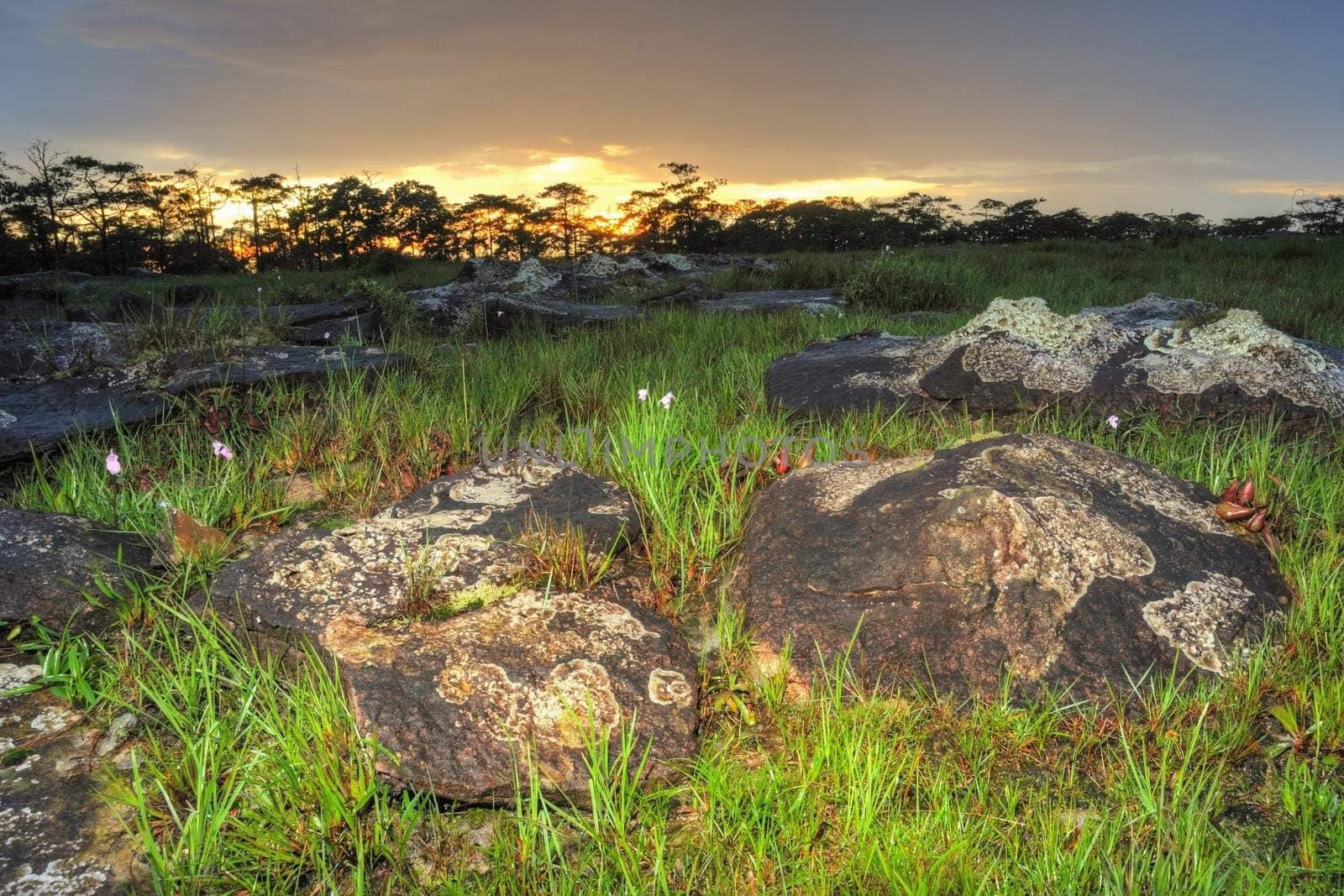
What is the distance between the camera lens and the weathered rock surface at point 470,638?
210 cm

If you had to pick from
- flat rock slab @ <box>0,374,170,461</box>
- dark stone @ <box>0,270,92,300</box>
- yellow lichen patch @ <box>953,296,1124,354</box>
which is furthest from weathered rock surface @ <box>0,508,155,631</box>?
dark stone @ <box>0,270,92,300</box>

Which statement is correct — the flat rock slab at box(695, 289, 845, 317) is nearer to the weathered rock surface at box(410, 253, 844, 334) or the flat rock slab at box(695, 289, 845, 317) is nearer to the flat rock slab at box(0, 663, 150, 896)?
the weathered rock surface at box(410, 253, 844, 334)

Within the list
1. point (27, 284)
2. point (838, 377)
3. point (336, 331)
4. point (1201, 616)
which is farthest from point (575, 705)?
point (27, 284)

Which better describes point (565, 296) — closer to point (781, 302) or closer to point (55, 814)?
point (781, 302)

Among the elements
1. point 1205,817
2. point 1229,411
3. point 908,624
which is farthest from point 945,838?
point 1229,411

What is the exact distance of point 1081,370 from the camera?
452 cm

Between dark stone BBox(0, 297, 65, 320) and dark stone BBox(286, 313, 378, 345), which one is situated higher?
dark stone BBox(0, 297, 65, 320)

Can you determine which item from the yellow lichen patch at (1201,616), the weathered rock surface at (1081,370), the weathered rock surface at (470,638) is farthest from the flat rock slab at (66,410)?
the yellow lichen patch at (1201,616)

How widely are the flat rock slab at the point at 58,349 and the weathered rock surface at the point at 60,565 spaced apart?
2.92 meters

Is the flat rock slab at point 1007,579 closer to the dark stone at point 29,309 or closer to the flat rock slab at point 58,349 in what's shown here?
the flat rock slab at point 58,349

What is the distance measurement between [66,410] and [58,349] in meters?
1.75

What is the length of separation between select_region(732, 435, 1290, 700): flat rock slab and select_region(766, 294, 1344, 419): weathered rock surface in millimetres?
1485

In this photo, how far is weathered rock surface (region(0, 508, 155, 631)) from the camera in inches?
105

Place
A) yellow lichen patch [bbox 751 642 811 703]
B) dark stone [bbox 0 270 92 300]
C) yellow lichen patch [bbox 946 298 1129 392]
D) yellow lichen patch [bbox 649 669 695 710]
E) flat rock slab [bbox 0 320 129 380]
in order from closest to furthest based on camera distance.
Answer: yellow lichen patch [bbox 649 669 695 710] → yellow lichen patch [bbox 751 642 811 703] → yellow lichen patch [bbox 946 298 1129 392] → flat rock slab [bbox 0 320 129 380] → dark stone [bbox 0 270 92 300]
